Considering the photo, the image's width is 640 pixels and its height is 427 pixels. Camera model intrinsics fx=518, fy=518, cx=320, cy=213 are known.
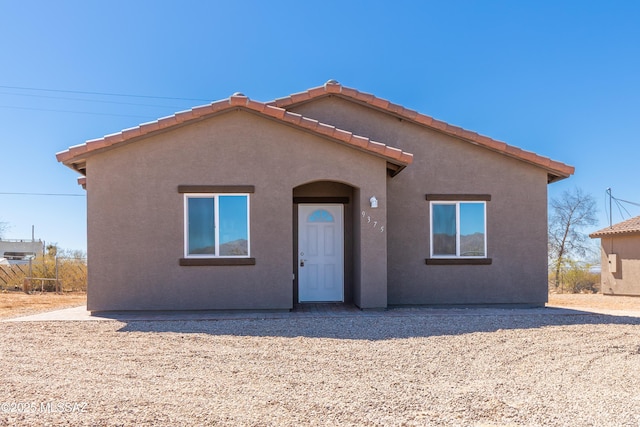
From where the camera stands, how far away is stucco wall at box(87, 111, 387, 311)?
1041 centimetres

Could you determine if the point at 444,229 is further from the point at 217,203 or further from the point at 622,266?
the point at 622,266

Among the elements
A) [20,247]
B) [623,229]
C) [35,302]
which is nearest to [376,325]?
[35,302]

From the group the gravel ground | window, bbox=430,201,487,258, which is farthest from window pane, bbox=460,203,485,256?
the gravel ground

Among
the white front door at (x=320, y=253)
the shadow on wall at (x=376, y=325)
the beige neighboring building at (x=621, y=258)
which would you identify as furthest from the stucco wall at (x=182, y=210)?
the beige neighboring building at (x=621, y=258)

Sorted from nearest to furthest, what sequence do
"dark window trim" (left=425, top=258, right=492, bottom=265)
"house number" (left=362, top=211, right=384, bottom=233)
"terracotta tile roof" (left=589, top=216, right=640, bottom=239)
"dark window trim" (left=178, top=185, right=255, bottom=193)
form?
"dark window trim" (left=178, top=185, right=255, bottom=193)
"house number" (left=362, top=211, right=384, bottom=233)
"dark window trim" (left=425, top=258, right=492, bottom=265)
"terracotta tile roof" (left=589, top=216, right=640, bottom=239)

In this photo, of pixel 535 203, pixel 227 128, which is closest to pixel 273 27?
pixel 227 128

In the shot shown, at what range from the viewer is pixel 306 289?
12.3 m

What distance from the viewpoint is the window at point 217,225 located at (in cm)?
1060

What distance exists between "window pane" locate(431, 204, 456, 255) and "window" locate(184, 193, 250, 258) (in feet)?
14.4

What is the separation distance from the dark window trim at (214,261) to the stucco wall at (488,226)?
3.40m

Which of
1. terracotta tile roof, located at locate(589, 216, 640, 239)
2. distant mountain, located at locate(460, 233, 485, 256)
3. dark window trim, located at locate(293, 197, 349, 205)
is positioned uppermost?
dark window trim, located at locate(293, 197, 349, 205)

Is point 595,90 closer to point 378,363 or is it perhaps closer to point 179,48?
point 179,48

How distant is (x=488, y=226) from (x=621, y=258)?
1266 centimetres

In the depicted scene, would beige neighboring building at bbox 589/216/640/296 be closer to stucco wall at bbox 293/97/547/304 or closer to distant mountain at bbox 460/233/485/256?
stucco wall at bbox 293/97/547/304
